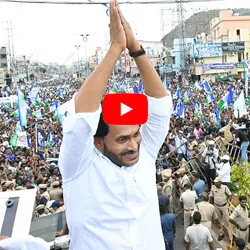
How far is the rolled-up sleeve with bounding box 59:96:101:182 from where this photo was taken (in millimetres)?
1469

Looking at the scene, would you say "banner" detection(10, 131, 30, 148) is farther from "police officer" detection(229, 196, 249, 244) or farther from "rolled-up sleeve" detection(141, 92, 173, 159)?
"rolled-up sleeve" detection(141, 92, 173, 159)

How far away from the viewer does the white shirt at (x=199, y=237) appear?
5113mm

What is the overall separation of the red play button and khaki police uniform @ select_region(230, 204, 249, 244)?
4.65 metres

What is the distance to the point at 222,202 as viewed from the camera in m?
6.70

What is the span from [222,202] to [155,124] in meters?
5.22

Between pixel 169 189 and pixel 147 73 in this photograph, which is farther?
pixel 169 189

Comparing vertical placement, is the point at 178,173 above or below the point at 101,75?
below

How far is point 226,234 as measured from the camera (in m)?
6.89

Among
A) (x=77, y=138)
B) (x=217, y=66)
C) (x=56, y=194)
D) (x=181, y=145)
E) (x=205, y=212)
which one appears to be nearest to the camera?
(x=77, y=138)

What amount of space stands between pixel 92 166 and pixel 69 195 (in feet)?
0.48

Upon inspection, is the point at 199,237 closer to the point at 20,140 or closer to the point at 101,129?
the point at 101,129

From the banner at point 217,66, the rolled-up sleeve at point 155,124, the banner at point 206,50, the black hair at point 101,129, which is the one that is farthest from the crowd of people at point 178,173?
the banner at point 206,50

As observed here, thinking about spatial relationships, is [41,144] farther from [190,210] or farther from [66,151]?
[66,151]

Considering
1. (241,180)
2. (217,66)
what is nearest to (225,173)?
(241,180)
